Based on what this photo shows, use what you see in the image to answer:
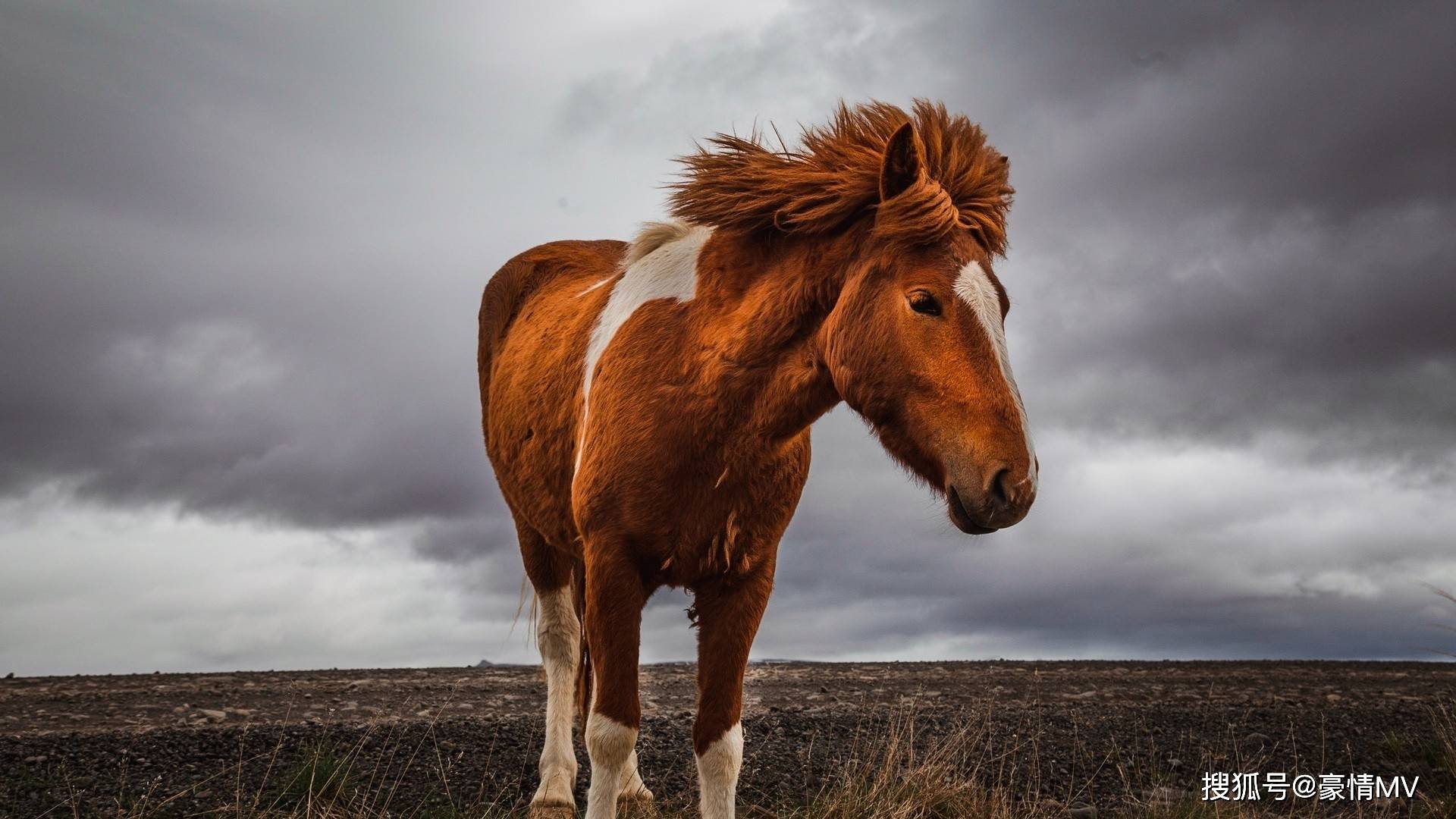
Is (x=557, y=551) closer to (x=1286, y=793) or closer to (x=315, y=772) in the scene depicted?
(x=315, y=772)

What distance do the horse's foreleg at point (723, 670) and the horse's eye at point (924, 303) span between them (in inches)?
54.1

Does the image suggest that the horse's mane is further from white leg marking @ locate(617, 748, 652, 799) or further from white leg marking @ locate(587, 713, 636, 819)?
white leg marking @ locate(617, 748, 652, 799)

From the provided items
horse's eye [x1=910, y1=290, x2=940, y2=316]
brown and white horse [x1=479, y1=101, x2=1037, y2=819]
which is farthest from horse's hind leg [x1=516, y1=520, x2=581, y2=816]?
horse's eye [x1=910, y1=290, x2=940, y2=316]

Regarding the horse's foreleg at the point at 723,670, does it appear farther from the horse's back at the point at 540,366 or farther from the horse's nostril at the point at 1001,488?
the horse's nostril at the point at 1001,488

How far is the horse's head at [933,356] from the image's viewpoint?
2826 mm

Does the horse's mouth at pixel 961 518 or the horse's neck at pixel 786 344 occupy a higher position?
the horse's neck at pixel 786 344

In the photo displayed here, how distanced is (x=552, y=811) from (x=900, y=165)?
3.76 meters

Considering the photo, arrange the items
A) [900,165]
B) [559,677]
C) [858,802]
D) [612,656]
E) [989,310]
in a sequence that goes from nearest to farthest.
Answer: [989,310] → [900,165] → [612,656] → [858,802] → [559,677]

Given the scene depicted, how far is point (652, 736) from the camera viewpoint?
6.94 metres

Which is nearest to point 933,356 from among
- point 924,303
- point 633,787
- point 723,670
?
point 924,303

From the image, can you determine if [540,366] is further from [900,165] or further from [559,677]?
[900,165]

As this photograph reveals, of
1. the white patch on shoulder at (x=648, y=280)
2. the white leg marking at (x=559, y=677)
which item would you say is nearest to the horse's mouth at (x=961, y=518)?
the white patch on shoulder at (x=648, y=280)

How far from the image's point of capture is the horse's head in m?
2.83

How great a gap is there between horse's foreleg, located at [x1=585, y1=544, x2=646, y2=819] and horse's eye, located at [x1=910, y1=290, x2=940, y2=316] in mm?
1479
